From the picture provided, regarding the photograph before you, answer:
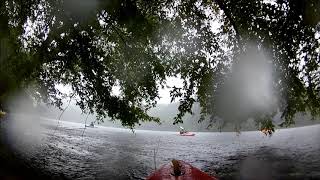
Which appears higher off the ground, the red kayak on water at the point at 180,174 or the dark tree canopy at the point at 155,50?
the dark tree canopy at the point at 155,50

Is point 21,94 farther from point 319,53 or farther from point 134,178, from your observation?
point 319,53

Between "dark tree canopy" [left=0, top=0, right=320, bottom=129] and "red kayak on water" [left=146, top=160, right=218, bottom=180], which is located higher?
"dark tree canopy" [left=0, top=0, right=320, bottom=129]

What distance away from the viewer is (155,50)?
16.2m

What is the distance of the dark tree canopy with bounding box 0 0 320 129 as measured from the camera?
11.4 meters

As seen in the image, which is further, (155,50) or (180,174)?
(155,50)

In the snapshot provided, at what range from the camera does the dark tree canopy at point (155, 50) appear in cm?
1141

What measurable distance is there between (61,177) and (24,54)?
22.5 ft

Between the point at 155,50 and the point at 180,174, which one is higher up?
the point at 155,50

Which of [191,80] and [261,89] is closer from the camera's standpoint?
[261,89]

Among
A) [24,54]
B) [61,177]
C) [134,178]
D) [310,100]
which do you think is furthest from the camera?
[134,178]

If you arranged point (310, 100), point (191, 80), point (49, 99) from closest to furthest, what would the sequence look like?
point (310, 100), point (191, 80), point (49, 99)

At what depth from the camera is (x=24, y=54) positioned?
15.2 metres

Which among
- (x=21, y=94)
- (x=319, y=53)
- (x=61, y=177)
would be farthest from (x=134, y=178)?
(x=319, y=53)

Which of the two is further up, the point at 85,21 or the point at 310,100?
the point at 85,21
